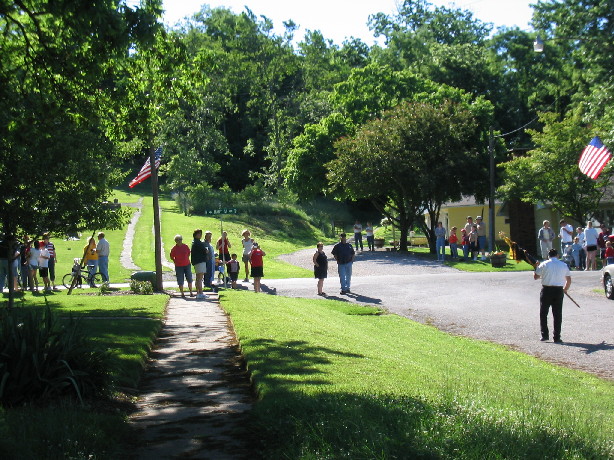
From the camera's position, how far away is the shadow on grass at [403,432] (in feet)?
17.5

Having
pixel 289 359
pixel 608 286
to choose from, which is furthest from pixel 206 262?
pixel 289 359

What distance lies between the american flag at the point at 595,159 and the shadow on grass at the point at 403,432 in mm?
21774

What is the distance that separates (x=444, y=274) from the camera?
3011cm

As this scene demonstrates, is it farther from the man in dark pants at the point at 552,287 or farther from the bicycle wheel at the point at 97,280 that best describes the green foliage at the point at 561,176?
the man in dark pants at the point at 552,287

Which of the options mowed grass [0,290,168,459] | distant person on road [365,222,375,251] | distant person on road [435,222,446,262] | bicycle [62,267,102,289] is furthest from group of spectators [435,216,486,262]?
mowed grass [0,290,168,459]

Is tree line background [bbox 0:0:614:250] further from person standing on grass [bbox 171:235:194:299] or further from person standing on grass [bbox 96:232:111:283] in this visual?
person standing on grass [bbox 96:232:111:283]

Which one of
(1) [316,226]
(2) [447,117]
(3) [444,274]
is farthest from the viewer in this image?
(1) [316,226]

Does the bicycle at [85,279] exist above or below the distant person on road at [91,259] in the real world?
below

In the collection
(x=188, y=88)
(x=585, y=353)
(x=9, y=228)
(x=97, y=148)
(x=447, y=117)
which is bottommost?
(x=585, y=353)

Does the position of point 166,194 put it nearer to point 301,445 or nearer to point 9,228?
point 9,228

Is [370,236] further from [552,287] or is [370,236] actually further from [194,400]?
[194,400]

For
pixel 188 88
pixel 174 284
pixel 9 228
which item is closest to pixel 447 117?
pixel 174 284

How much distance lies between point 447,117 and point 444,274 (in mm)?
13554

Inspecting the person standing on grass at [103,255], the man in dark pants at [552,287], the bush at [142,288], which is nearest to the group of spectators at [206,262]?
the bush at [142,288]
